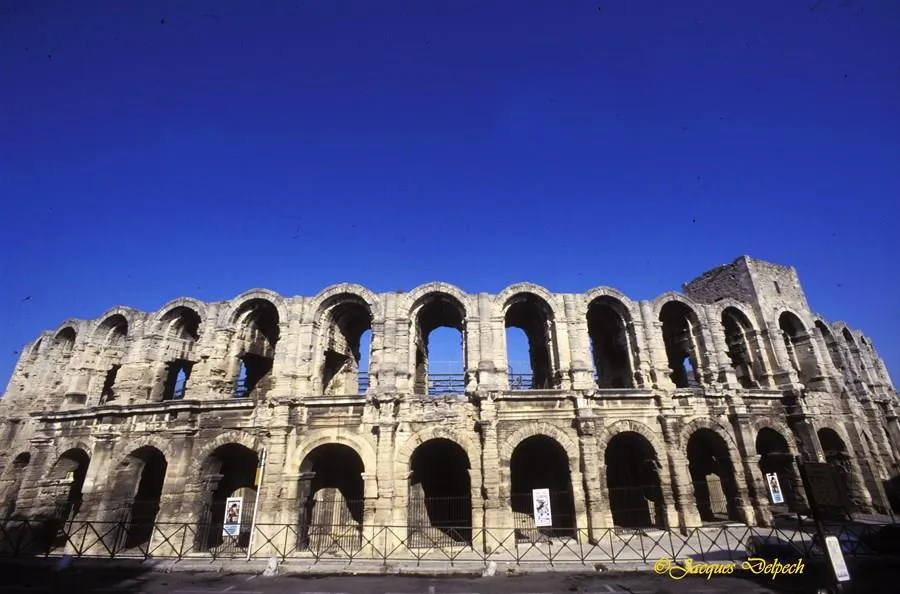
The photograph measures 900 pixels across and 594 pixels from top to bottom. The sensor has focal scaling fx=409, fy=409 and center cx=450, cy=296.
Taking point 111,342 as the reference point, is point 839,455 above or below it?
below

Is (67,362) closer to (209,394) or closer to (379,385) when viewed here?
(209,394)

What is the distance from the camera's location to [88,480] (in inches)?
567

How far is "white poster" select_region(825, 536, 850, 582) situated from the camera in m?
6.41

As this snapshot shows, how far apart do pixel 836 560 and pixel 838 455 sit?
15.2 meters

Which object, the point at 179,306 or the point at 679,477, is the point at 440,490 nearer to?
the point at 679,477

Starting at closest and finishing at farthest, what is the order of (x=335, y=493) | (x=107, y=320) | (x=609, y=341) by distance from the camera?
(x=335, y=493)
(x=107, y=320)
(x=609, y=341)

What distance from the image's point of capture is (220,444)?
14383mm

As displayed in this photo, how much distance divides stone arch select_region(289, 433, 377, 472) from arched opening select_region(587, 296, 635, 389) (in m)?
10.6

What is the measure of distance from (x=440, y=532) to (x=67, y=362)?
61.4ft

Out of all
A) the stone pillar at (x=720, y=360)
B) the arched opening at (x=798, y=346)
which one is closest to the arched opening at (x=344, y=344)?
the stone pillar at (x=720, y=360)

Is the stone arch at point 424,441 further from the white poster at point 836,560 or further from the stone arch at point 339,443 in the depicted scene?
the white poster at point 836,560

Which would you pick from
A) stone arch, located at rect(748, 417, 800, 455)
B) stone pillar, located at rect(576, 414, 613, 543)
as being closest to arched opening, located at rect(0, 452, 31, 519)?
stone pillar, located at rect(576, 414, 613, 543)

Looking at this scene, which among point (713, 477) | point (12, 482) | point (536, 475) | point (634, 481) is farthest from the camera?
point (713, 477)

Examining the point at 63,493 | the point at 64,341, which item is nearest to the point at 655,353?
the point at 63,493
